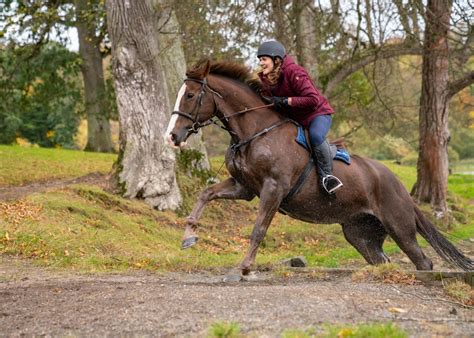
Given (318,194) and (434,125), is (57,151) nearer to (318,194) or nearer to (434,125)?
(434,125)

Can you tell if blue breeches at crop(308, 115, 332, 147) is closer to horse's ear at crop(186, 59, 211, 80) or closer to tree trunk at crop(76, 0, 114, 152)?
horse's ear at crop(186, 59, 211, 80)

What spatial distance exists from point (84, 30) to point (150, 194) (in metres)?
15.2

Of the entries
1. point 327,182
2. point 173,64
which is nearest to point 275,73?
point 327,182

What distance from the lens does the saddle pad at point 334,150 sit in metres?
9.41

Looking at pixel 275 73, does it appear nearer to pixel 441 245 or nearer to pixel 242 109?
pixel 242 109

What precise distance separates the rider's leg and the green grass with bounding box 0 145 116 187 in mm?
12583

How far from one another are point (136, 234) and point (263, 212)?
5.10m

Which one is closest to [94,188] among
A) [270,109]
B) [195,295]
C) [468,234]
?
[270,109]

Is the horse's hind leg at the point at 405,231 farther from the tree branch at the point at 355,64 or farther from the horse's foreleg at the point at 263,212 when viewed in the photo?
the tree branch at the point at 355,64

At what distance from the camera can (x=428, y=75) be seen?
65.8 feet

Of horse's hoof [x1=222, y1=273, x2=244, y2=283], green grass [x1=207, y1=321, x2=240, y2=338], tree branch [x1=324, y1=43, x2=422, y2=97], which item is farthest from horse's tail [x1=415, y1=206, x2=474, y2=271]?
tree branch [x1=324, y1=43, x2=422, y2=97]

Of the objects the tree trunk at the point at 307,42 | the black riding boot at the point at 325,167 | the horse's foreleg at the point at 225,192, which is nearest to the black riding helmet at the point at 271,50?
the black riding boot at the point at 325,167

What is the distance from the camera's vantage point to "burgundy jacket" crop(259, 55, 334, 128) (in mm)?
9211

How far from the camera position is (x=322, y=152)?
9.39m
